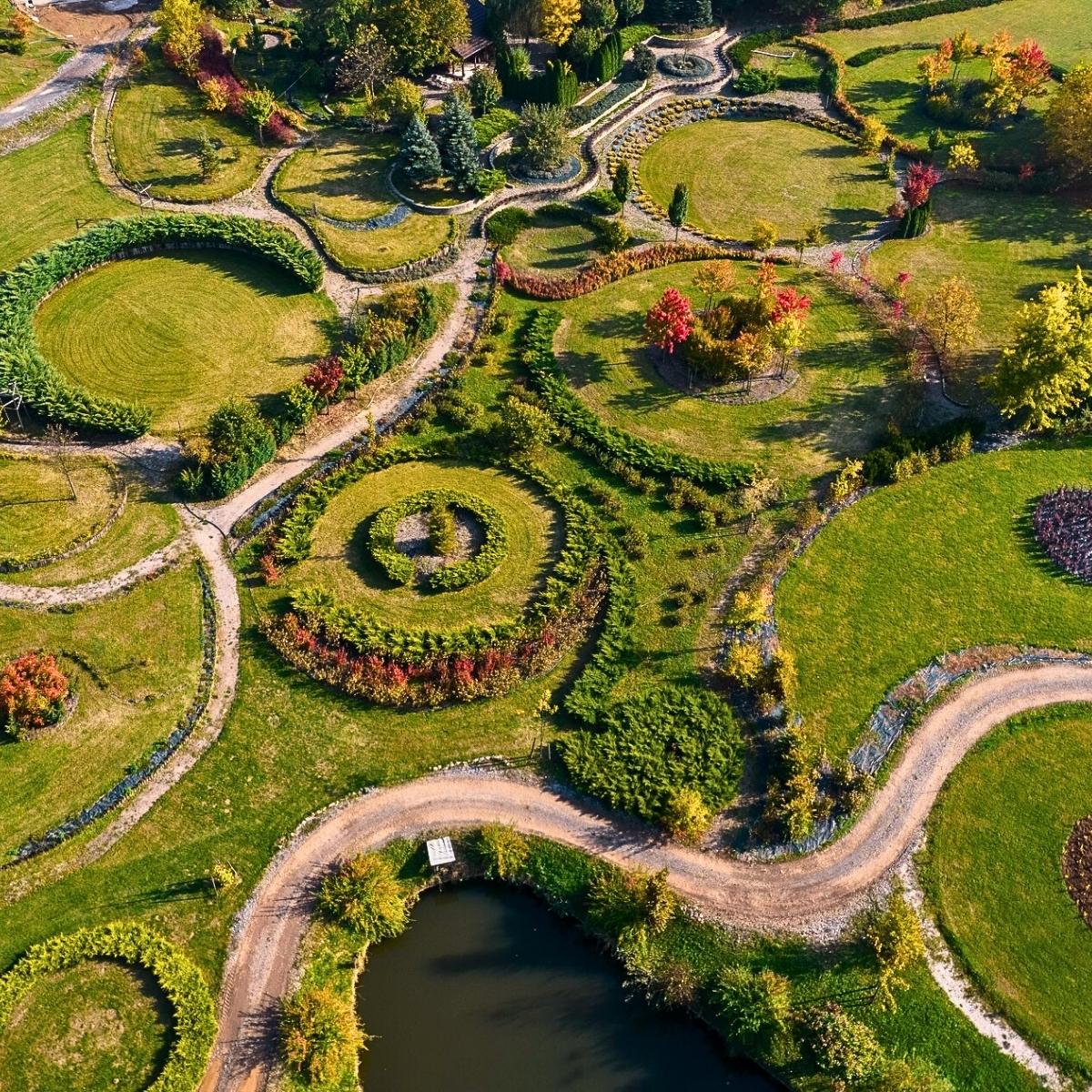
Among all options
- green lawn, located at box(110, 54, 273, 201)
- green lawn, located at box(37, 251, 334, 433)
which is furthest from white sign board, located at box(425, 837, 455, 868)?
green lawn, located at box(110, 54, 273, 201)

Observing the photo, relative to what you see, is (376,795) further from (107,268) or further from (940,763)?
(107,268)

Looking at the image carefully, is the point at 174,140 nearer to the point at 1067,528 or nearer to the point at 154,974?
the point at 154,974

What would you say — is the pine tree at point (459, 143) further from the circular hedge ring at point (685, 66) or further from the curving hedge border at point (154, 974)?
the curving hedge border at point (154, 974)

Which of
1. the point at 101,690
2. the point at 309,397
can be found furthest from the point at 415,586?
the point at 101,690

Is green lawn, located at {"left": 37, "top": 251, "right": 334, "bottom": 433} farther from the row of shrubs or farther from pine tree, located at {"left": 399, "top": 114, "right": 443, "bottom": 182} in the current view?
pine tree, located at {"left": 399, "top": 114, "right": 443, "bottom": 182}

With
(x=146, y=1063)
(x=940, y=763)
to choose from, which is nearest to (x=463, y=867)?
(x=146, y=1063)
